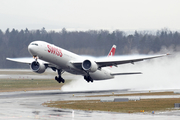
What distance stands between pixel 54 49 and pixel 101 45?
179ft

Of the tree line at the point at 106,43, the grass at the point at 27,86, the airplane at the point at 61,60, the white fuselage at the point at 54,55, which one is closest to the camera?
the white fuselage at the point at 54,55

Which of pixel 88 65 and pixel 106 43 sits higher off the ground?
pixel 106 43

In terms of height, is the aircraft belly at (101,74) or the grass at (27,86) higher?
the aircraft belly at (101,74)

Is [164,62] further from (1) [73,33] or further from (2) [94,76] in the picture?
(1) [73,33]

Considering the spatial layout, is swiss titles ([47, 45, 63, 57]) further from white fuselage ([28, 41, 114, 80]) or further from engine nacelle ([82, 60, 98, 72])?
engine nacelle ([82, 60, 98, 72])

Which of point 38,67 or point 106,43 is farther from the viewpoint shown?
point 106,43

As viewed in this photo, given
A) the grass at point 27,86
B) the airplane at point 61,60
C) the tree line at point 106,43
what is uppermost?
the tree line at point 106,43

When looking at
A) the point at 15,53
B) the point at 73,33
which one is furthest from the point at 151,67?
the point at 15,53

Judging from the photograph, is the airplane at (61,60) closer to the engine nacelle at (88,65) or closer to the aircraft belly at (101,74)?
the engine nacelle at (88,65)

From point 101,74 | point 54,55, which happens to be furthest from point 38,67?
point 101,74

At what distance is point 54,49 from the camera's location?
4381cm

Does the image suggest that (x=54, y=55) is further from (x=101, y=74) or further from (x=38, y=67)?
(x=101, y=74)

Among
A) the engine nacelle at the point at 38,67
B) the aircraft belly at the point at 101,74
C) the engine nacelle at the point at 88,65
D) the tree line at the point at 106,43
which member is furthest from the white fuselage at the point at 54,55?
the tree line at the point at 106,43

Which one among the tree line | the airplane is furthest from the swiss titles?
the tree line
